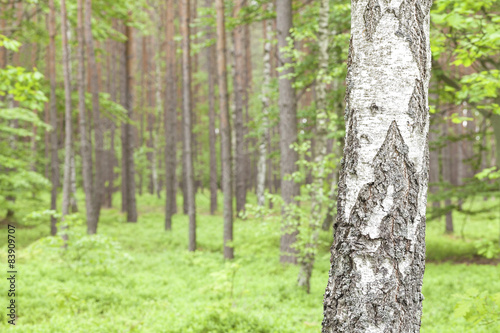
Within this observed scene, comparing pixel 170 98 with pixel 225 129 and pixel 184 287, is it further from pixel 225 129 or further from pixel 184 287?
pixel 184 287

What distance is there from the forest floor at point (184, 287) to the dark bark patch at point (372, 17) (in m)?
2.67

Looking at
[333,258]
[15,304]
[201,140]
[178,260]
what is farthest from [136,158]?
[333,258]

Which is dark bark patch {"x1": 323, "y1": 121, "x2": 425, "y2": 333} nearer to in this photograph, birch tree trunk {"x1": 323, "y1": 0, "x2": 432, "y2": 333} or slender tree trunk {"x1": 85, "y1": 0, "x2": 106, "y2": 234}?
birch tree trunk {"x1": 323, "y1": 0, "x2": 432, "y2": 333}

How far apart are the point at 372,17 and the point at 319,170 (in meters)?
4.99

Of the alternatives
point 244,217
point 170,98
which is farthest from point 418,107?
point 170,98

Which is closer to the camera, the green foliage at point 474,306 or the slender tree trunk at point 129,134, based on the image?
the green foliage at point 474,306

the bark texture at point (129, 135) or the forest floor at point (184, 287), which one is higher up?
the bark texture at point (129, 135)

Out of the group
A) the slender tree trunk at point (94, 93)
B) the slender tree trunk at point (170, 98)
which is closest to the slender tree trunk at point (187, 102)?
the slender tree trunk at point (94, 93)

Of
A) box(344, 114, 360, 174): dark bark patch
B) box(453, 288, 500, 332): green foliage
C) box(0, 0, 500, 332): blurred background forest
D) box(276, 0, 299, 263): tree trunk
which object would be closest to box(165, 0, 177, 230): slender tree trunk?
box(0, 0, 500, 332): blurred background forest

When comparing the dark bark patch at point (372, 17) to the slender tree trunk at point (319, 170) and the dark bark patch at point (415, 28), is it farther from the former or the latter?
the slender tree trunk at point (319, 170)

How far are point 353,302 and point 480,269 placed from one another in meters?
9.65

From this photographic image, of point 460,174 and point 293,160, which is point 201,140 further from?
point 293,160

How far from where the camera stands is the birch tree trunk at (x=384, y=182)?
165cm

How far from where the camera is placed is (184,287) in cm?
815
